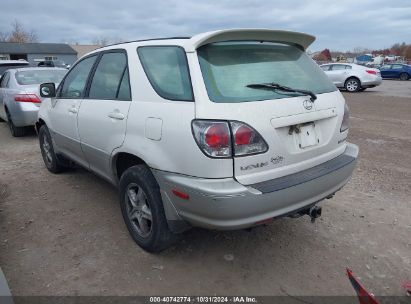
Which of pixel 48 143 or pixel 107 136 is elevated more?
pixel 107 136

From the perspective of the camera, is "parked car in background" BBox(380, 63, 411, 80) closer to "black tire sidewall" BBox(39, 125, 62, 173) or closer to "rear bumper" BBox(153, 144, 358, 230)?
"black tire sidewall" BBox(39, 125, 62, 173)

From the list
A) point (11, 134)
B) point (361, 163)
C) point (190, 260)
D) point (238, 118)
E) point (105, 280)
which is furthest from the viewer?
point (11, 134)

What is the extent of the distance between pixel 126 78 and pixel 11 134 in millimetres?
6231

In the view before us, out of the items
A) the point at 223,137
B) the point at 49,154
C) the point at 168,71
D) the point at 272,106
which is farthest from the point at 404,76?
the point at 223,137

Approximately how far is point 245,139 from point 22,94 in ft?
20.0

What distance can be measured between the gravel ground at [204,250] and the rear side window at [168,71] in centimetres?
141

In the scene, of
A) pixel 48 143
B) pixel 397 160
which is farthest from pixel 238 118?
pixel 397 160

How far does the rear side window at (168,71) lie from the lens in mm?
2537

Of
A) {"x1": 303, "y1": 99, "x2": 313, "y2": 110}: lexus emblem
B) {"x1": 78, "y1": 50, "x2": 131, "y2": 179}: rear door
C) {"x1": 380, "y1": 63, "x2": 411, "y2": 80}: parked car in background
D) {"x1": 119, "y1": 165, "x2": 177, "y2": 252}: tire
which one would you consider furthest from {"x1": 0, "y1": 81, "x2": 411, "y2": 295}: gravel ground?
{"x1": 380, "y1": 63, "x2": 411, "y2": 80}: parked car in background

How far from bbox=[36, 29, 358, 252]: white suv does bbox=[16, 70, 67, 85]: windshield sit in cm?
488

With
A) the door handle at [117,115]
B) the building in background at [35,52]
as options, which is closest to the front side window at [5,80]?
the door handle at [117,115]

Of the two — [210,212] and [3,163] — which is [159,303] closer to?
[210,212]

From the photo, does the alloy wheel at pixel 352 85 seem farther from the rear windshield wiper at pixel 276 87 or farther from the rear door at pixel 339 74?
the rear windshield wiper at pixel 276 87

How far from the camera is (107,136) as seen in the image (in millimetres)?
Answer: 3205
